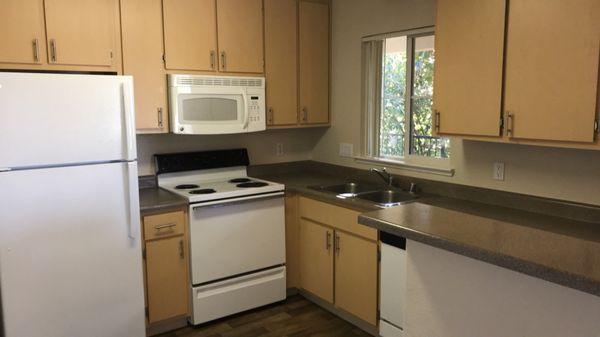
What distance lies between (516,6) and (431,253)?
1.47m

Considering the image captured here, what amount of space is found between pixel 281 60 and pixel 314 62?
0.33m

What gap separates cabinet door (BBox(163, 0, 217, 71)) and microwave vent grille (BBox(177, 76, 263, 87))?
9 cm

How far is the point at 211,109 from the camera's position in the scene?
132 inches

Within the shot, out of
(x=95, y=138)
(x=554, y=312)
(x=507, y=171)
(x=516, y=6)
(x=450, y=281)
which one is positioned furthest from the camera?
(x=507, y=171)

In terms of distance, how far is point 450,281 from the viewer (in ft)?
4.57

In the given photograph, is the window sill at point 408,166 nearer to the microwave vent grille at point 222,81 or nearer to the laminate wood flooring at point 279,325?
the microwave vent grille at point 222,81

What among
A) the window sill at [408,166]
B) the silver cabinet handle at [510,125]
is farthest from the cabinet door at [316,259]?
the silver cabinet handle at [510,125]

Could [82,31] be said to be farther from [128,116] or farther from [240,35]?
[240,35]

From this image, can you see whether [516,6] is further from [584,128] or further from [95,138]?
[95,138]

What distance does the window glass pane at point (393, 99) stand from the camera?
356cm

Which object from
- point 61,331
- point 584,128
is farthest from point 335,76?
point 61,331

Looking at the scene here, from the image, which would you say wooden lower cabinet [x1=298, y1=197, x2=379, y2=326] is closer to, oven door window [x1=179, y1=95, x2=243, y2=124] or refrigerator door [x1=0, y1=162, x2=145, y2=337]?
oven door window [x1=179, y1=95, x2=243, y2=124]

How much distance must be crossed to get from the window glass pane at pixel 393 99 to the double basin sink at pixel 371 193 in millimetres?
357

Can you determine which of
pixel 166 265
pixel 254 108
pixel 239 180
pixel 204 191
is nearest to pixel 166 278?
pixel 166 265
